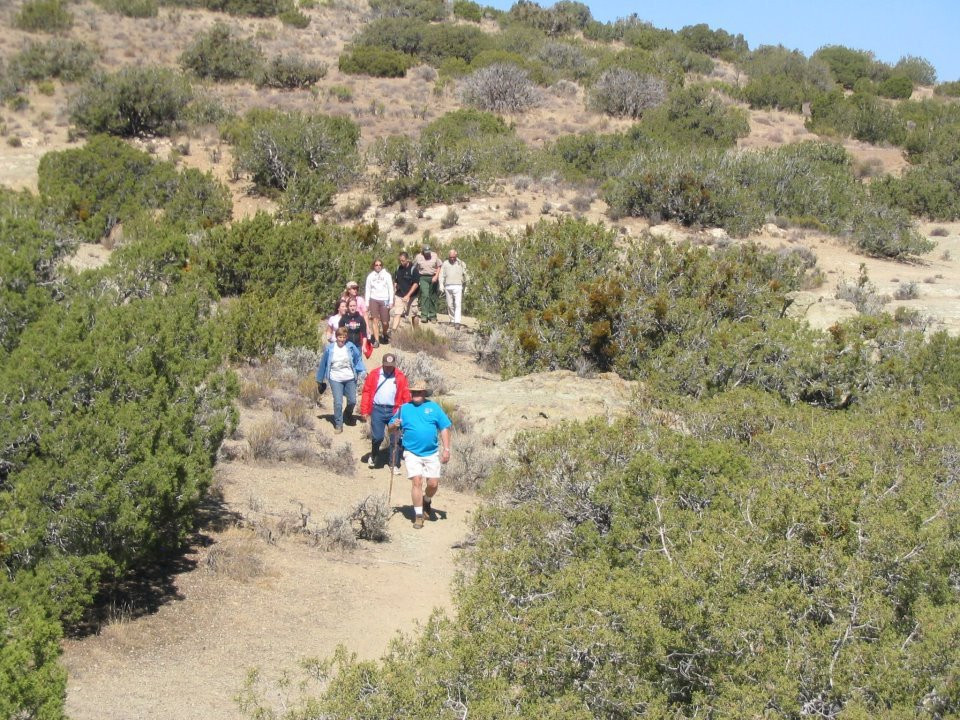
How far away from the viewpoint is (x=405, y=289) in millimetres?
17750

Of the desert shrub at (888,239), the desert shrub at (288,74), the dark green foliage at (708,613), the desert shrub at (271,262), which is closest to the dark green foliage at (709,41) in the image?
the desert shrub at (288,74)

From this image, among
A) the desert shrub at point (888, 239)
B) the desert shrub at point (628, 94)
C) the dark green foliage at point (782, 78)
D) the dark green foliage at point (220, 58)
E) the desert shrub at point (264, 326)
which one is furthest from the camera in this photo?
the dark green foliage at point (782, 78)

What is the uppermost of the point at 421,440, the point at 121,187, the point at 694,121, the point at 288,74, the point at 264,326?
the point at 288,74

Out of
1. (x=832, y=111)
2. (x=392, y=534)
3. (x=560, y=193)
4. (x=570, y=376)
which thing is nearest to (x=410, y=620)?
(x=392, y=534)

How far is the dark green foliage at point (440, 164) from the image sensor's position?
1059 inches

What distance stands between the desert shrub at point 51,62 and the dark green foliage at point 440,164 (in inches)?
467

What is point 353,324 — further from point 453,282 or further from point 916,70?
point 916,70

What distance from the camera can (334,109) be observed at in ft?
116

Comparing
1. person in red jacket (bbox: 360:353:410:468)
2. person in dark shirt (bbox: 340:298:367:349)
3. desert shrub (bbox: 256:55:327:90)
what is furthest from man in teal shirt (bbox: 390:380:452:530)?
desert shrub (bbox: 256:55:327:90)

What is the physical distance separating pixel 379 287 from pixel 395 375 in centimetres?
531

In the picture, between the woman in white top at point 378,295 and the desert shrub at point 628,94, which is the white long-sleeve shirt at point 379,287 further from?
the desert shrub at point 628,94

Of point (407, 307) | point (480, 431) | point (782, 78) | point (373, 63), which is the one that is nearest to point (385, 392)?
point (480, 431)

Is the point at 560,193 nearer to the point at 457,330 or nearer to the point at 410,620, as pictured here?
the point at 457,330

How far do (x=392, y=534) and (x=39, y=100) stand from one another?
89.0 feet
